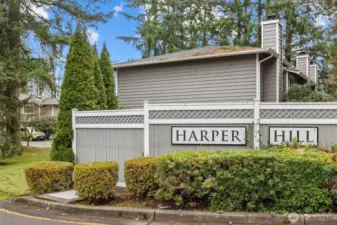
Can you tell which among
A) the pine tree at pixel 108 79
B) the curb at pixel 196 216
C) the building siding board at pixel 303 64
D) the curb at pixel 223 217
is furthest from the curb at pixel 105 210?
the building siding board at pixel 303 64

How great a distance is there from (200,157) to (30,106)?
44.7 ft

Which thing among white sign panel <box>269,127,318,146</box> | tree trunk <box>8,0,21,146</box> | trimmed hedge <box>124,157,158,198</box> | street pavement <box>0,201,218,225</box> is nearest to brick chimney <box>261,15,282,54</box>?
white sign panel <box>269,127,318,146</box>

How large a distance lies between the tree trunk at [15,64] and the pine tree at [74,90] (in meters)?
6.22

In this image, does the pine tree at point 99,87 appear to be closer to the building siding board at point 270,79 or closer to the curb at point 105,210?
the curb at point 105,210

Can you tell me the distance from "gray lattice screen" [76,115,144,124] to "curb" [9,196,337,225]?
2.71m

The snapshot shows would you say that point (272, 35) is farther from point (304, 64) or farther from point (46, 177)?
point (46, 177)

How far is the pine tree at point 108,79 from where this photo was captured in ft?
39.5

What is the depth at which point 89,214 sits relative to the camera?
5.32m

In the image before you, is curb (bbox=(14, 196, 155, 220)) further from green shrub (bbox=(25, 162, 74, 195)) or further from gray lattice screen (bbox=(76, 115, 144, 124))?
gray lattice screen (bbox=(76, 115, 144, 124))

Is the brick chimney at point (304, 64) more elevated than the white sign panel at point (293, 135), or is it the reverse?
the brick chimney at point (304, 64)

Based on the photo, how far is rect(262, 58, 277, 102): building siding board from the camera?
1209cm

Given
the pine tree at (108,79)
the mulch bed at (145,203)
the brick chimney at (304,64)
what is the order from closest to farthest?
the mulch bed at (145,203) < the pine tree at (108,79) < the brick chimney at (304,64)

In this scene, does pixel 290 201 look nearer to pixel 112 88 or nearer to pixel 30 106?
pixel 112 88

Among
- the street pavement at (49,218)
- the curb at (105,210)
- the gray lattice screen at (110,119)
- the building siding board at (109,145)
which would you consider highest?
the gray lattice screen at (110,119)
